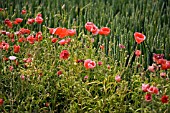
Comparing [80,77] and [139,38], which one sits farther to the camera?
[80,77]

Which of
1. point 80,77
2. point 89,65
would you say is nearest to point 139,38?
point 89,65

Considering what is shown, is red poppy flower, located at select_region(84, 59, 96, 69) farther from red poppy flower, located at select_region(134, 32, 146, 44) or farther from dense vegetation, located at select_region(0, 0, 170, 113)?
red poppy flower, located at select_region(134, 32, 146, 44)

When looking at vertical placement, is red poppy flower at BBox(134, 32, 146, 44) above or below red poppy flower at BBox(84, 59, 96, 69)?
above

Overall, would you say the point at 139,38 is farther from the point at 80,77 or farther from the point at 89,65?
the point at 80,77

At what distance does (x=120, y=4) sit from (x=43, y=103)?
2384 mm

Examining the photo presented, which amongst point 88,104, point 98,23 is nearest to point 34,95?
point 88,104

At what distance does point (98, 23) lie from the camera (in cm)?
475

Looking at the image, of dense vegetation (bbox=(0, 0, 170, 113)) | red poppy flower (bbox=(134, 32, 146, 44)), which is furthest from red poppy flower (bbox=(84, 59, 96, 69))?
red poppy flower (bbox=(134, 32, 146, 44))

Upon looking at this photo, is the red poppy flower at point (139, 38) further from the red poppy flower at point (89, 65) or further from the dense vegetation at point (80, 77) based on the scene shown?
the red poppy flower at point (89, 65)

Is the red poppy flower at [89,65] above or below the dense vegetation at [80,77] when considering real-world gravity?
above

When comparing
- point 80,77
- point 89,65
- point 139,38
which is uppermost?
point 139,38

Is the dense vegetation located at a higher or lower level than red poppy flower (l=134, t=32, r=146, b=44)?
lower

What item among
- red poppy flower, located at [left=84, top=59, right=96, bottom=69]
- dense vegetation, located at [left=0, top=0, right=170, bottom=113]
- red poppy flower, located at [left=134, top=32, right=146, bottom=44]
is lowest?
dense vegetation, located at [left=0, top=0, right=170, bottom=113]

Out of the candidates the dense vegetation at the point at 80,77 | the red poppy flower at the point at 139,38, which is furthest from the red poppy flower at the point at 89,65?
the red poppy flower at the point at 139,38
